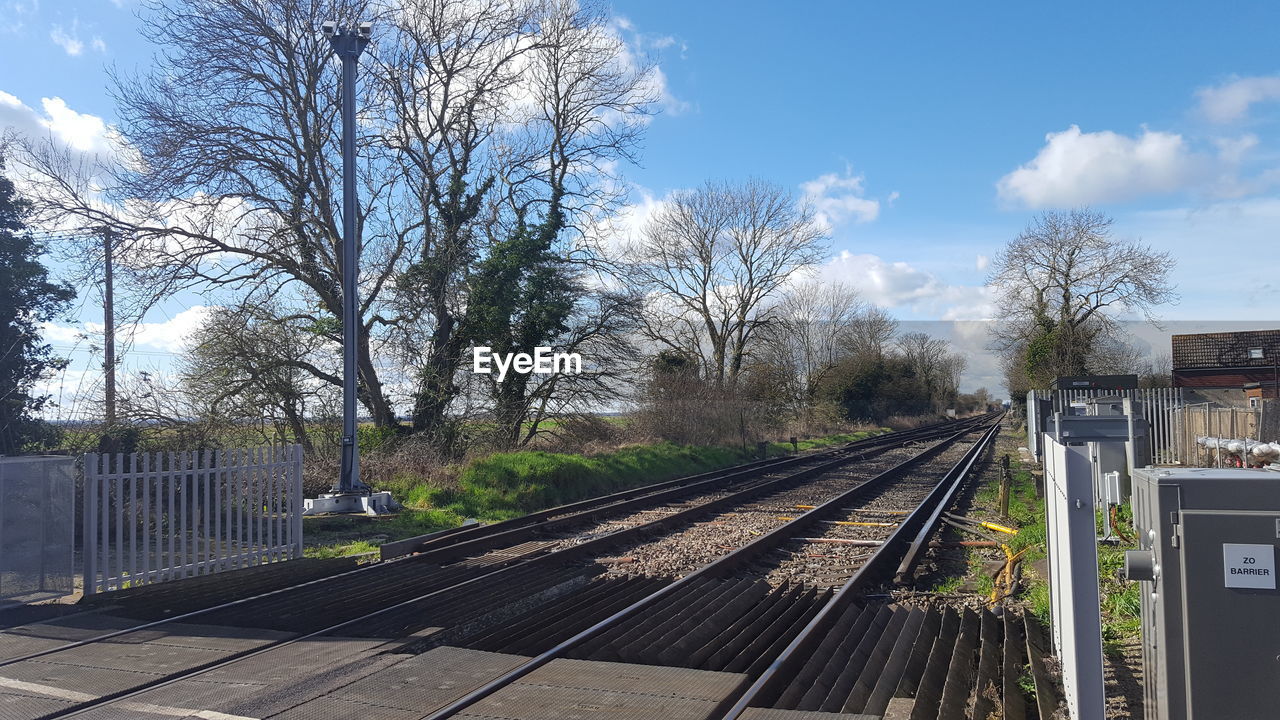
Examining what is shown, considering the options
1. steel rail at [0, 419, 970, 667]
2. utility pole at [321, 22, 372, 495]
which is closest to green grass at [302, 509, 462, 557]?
utility pole at [321, 22, 372, 495]

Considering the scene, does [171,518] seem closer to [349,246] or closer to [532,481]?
[349,246]

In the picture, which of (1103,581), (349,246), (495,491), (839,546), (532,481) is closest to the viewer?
(1103,581)

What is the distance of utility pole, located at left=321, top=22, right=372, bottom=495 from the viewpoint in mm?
13867

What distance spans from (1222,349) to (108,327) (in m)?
59.5

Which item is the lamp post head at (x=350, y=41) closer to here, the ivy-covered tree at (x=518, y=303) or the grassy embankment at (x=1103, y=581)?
the ivy-covered tree at (x=518, y=303)

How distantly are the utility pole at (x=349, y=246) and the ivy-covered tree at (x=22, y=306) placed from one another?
5.34 metres

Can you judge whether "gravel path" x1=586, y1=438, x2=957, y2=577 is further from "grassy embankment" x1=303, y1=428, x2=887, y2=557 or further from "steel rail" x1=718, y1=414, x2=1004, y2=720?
"grassy embankment" x1=303, y1=428, x2=887, y2=557

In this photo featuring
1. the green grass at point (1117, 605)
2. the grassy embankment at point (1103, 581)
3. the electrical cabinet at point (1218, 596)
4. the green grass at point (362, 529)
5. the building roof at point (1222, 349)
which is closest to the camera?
the electrical cabinet at point (1218, 596)

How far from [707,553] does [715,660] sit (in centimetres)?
460

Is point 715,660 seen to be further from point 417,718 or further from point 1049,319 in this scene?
point 1049,319

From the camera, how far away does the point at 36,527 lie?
7844mm

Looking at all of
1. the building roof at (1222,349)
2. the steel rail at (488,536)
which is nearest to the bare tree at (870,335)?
the building roof at (1222,349)

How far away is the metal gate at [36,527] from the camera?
764 cm

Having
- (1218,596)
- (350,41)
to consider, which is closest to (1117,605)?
(1218,596)
